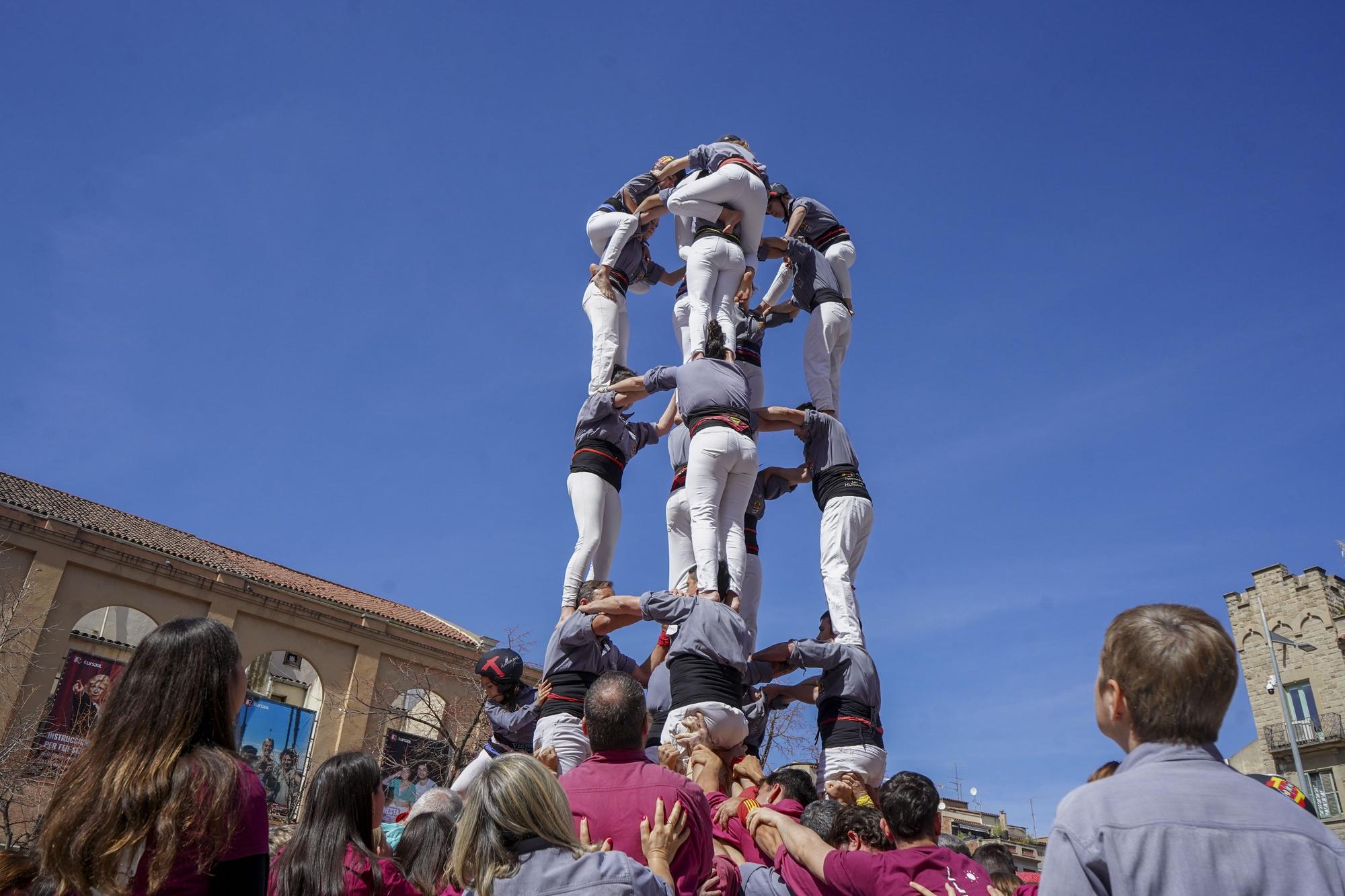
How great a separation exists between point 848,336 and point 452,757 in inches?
569

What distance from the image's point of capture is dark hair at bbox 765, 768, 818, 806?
5.40m

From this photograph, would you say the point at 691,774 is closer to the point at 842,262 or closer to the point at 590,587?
the point at 590,587

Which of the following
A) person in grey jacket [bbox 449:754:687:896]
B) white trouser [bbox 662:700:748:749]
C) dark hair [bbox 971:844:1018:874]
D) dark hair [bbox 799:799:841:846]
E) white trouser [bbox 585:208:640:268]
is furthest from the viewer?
white trouser [bbox 585:208:640:268]

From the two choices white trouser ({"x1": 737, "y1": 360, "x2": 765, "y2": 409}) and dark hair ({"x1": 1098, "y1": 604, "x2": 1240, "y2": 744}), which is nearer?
dark hair ({"x1": 1098, "y1": 604, "x2": 1240, "y2": 744})

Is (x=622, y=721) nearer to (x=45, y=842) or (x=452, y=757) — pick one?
(x=45, y=842)

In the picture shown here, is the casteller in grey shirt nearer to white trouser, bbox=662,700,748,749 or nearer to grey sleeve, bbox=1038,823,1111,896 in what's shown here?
grey sleeve, bbox=1038,823,1111,896

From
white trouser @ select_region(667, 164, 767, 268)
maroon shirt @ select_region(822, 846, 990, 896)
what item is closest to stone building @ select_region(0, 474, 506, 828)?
white trouser @ select_region(667, 164, 767, 268)

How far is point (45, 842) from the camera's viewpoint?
2.29 m

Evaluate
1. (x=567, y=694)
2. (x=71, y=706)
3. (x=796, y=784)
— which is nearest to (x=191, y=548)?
(x=71, y=706)

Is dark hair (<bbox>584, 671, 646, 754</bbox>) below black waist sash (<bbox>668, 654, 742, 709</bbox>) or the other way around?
below

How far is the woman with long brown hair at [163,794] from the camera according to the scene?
227cm

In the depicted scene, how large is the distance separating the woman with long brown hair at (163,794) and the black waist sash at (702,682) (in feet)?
14.7

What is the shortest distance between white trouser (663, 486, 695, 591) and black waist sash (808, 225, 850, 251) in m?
3.83

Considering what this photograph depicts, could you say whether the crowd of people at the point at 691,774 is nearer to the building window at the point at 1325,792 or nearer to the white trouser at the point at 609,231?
the white trouser at the point at 609,231
